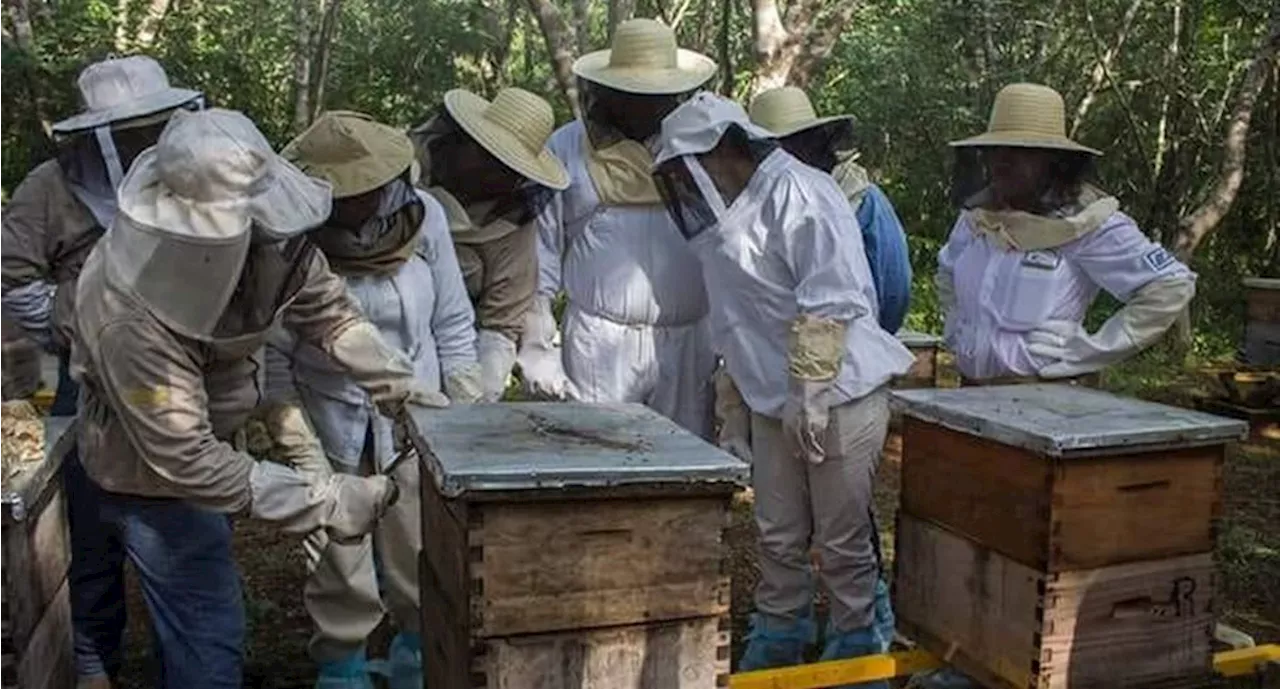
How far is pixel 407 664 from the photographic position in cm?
327

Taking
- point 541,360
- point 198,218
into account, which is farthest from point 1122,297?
point 198,218

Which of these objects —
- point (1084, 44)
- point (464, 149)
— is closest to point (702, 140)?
point (464, 149)

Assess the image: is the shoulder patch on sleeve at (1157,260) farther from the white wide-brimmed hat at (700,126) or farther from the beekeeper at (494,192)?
the beekeeper at (494,192)

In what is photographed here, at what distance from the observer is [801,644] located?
3242 mm

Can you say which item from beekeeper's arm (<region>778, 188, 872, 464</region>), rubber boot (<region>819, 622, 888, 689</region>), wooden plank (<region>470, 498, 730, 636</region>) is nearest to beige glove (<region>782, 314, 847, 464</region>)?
beekeeper's arm (<region>778, 188, 872, 464</region>)

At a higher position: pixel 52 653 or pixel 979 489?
pixel 979 489

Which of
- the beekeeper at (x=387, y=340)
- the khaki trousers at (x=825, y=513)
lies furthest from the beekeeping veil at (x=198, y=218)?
the khaki trousers at (x=825, y=513)

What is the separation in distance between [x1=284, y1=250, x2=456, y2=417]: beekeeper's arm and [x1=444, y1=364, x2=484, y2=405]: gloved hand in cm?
41

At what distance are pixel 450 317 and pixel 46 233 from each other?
3.24 ft

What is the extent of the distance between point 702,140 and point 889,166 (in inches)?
463

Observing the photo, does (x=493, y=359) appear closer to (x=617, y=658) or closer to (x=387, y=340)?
(x=387, y=340)

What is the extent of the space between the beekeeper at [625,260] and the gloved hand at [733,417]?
0.12m

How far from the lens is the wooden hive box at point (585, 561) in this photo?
2.14 meters

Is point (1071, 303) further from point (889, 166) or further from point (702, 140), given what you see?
point (889, 166)
